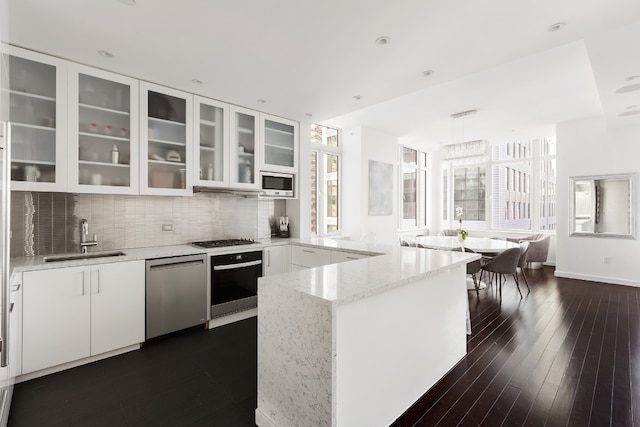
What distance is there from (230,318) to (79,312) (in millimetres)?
1449

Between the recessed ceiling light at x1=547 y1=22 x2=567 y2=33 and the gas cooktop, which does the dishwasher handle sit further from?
the recessed ceiling light at x1=547 y1=22 x2=567 y2=33

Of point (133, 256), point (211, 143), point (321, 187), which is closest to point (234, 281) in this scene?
point (133, 256)

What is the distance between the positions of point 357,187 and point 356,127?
1.18 metres

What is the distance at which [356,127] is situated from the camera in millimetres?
5809

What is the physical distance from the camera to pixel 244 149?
3893 mm

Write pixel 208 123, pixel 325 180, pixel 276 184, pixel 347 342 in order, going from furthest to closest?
pixel 325 180 → pixel 276 184 → pixel 208 123 → pixel 347 342

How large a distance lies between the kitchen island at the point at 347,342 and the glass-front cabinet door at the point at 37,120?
227 centimetres

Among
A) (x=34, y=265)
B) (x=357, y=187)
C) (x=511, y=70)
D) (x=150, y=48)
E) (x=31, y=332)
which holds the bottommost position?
(x=31, y=332)

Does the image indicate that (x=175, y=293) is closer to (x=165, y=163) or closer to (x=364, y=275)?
(x=165, y=163)

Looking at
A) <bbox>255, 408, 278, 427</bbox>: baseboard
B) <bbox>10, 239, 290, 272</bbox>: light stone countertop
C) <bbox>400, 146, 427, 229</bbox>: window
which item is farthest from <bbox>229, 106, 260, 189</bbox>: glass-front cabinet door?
<bbox>400, 146, 427, 229</bbox>: window

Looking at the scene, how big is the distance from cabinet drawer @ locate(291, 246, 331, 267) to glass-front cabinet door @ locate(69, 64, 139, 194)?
6.31 feet

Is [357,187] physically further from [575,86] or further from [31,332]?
[31,332]

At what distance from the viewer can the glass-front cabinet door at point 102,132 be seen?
268cm

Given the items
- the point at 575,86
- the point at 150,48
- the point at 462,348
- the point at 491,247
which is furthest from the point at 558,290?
the point at 150,48
